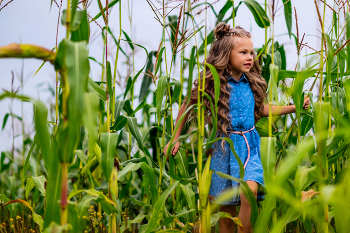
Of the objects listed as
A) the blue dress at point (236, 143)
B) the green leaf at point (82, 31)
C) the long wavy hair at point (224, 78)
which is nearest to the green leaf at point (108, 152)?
the green leaf at point (82, 31)

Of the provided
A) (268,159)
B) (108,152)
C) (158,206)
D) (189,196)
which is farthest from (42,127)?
(189,196)

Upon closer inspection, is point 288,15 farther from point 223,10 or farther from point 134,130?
point 134,130

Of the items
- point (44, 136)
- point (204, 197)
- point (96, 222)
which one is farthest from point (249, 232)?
point (44, 136)

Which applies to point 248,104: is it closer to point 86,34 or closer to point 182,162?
point 182,162

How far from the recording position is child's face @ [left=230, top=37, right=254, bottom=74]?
1781mm

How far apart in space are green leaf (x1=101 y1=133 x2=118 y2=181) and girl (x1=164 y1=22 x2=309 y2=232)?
1.97ft

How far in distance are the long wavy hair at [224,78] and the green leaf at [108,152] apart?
2.13 feet

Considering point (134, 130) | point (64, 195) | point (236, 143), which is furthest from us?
point (236, 143)

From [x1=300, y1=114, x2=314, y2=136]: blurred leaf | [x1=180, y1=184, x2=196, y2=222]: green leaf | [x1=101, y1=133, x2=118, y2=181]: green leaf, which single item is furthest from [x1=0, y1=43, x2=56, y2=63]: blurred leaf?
[x1=300, y1=114, x2=314, y2=136]: blurred leaf

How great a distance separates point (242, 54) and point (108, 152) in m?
1.01

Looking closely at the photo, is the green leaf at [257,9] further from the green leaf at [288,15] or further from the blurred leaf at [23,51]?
the blurred leaf at [23,51]

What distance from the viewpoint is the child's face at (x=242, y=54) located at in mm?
1781

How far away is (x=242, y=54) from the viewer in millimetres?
1798

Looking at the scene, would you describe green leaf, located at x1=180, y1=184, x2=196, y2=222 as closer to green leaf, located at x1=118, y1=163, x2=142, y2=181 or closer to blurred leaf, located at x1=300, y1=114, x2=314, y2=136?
green leaf, located at x1=118, y1=163, x2=142, y2=181
